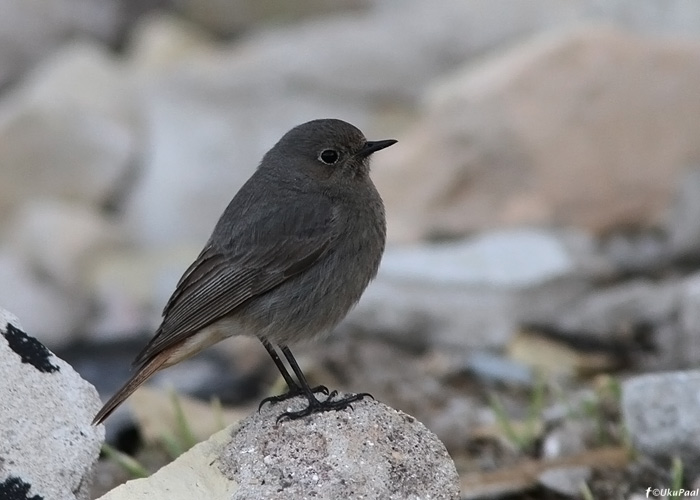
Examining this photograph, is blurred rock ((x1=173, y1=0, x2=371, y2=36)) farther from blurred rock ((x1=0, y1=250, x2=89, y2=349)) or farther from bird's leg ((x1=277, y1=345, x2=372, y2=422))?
bird's leg ((x1=277, y1=345, x2=372, y2=422))

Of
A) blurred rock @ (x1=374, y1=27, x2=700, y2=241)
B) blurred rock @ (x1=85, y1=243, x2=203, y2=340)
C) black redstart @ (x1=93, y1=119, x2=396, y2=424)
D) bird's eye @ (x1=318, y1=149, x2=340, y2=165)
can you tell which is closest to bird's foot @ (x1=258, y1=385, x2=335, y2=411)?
black redstart @ (x1=93, y1=119, x2=396, y2=424)

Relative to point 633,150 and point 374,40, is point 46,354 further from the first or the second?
point 374,40

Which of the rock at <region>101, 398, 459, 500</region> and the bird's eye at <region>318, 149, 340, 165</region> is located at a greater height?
the bird's eye at <region>318, 149, 340, 165</region>

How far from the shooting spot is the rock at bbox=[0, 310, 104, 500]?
363 centimetres

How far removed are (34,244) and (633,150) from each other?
4.56 meters

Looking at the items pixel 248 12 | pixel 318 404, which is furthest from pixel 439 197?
pixel 248 12

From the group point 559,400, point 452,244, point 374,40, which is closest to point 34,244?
point 452,244

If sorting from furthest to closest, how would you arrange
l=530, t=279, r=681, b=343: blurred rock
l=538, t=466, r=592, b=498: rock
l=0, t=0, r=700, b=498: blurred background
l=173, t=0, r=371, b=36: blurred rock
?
l=173, t=0, r=371, b=36: blurred rock → l=530, t=279, r=681, b=343: blurred rock → l=0, t=0, r=700, b=498: blurred background → l=538, t=466, r=592, b=498: rock

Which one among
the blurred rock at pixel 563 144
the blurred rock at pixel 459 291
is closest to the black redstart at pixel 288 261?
the blurred rock at pixel 459 291

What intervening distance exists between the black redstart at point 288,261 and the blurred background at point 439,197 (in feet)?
4.09

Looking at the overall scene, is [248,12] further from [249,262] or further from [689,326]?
[249,262]

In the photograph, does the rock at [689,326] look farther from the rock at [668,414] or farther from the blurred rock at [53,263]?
the blurred rock at [53,263]

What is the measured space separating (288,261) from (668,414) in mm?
1703

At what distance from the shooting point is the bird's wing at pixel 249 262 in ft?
15.7
